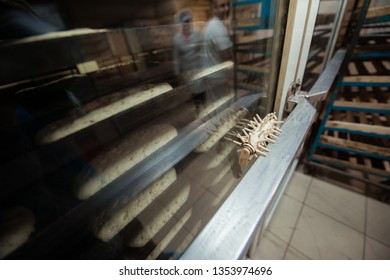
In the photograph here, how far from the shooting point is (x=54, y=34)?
441 mm

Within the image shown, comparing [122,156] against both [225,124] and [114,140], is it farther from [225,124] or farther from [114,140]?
[225,124]

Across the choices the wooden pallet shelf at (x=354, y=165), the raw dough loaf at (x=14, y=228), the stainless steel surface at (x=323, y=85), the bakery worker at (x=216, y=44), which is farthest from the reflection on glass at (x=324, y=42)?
the raw dough loaf at (x=14, y=228)

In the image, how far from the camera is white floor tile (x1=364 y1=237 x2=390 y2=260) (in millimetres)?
1385

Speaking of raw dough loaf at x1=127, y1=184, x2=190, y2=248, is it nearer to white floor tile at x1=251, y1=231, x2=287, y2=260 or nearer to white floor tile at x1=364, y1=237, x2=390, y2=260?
white floor tile at x1=251, y1=231, x2=287, y2=260

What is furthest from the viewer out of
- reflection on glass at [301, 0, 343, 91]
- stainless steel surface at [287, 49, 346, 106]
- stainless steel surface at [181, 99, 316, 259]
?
reflection on glass at [301, 0, 343, 91]

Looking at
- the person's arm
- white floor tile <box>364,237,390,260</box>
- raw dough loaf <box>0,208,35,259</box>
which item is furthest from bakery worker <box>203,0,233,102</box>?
white floor tile <box>364,237,390,260</box>

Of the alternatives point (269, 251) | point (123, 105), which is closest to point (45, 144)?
point (123, 105)

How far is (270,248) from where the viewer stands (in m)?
1.54

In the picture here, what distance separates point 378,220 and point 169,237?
2.12m

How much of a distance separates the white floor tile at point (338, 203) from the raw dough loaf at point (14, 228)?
2.32 m

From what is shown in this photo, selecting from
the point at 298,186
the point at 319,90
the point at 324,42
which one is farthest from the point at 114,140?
the point at 324,42

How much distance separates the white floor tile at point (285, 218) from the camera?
1.64m

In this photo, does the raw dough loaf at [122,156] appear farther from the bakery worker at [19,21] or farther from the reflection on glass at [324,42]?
the reflection on glass at [324,42]

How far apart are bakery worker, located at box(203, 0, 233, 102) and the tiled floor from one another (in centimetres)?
154
